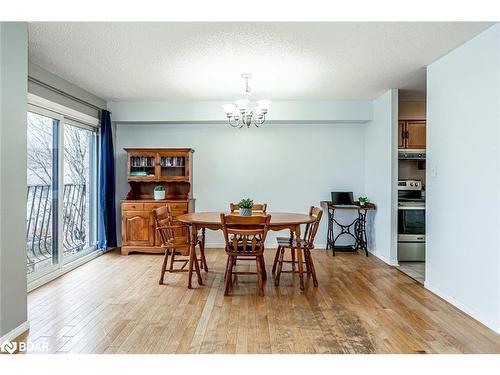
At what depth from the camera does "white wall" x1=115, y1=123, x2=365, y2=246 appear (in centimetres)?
637

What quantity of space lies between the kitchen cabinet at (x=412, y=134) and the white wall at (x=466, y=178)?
1545mm

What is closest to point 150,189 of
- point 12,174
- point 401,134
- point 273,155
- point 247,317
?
point 273,155

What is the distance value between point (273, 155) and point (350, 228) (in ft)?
6.04

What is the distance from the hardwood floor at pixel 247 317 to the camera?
101 inches

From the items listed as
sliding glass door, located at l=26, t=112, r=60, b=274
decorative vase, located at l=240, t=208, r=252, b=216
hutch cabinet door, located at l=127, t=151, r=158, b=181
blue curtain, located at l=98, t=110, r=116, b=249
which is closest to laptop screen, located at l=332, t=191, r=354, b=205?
decorative vase, located at l=240, t=208, r=252, b=216

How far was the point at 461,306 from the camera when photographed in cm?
331

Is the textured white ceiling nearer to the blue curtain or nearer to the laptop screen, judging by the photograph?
the blue curtain

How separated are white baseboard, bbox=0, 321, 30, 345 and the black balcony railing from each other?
1399mm

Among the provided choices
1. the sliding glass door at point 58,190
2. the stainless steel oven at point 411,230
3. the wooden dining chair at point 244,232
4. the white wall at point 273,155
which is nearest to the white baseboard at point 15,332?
the sliding glass door at point 58,190

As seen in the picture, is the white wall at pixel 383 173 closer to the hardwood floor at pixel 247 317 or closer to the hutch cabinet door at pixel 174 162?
the hardwood floor at pixel 247 317

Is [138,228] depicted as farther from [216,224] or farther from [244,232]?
[244,232]

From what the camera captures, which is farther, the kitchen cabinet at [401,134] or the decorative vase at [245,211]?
the kitchen cabinet at [401,134]

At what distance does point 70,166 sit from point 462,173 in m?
4.78
